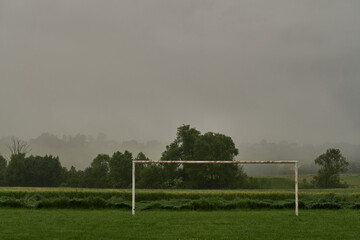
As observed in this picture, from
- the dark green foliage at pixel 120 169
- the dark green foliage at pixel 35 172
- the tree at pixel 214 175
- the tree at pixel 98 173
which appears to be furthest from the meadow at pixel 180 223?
the dark green foliage at pixel 35 172

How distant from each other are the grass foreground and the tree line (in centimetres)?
2021

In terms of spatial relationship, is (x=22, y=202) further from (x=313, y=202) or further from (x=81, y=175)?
(x=81, y=175)

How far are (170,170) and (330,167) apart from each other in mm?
13665

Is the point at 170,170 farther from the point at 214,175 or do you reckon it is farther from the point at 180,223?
the point at 180,223

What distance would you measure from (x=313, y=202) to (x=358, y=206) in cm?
180

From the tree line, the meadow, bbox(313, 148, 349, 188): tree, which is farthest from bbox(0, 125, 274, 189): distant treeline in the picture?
the meadow

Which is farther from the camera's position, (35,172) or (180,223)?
(35,172)

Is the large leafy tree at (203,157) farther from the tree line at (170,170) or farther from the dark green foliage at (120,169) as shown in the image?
the dark green foliage at (120,169)

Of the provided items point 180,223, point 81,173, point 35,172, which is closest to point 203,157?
point 81,173

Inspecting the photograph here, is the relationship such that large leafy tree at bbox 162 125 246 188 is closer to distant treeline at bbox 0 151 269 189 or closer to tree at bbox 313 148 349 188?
distant treeline at bbox 0 151 269 189

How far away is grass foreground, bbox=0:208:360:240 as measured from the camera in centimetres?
898

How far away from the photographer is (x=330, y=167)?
116 ft

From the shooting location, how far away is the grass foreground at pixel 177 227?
354 inches

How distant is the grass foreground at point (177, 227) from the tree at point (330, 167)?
2351 cm
